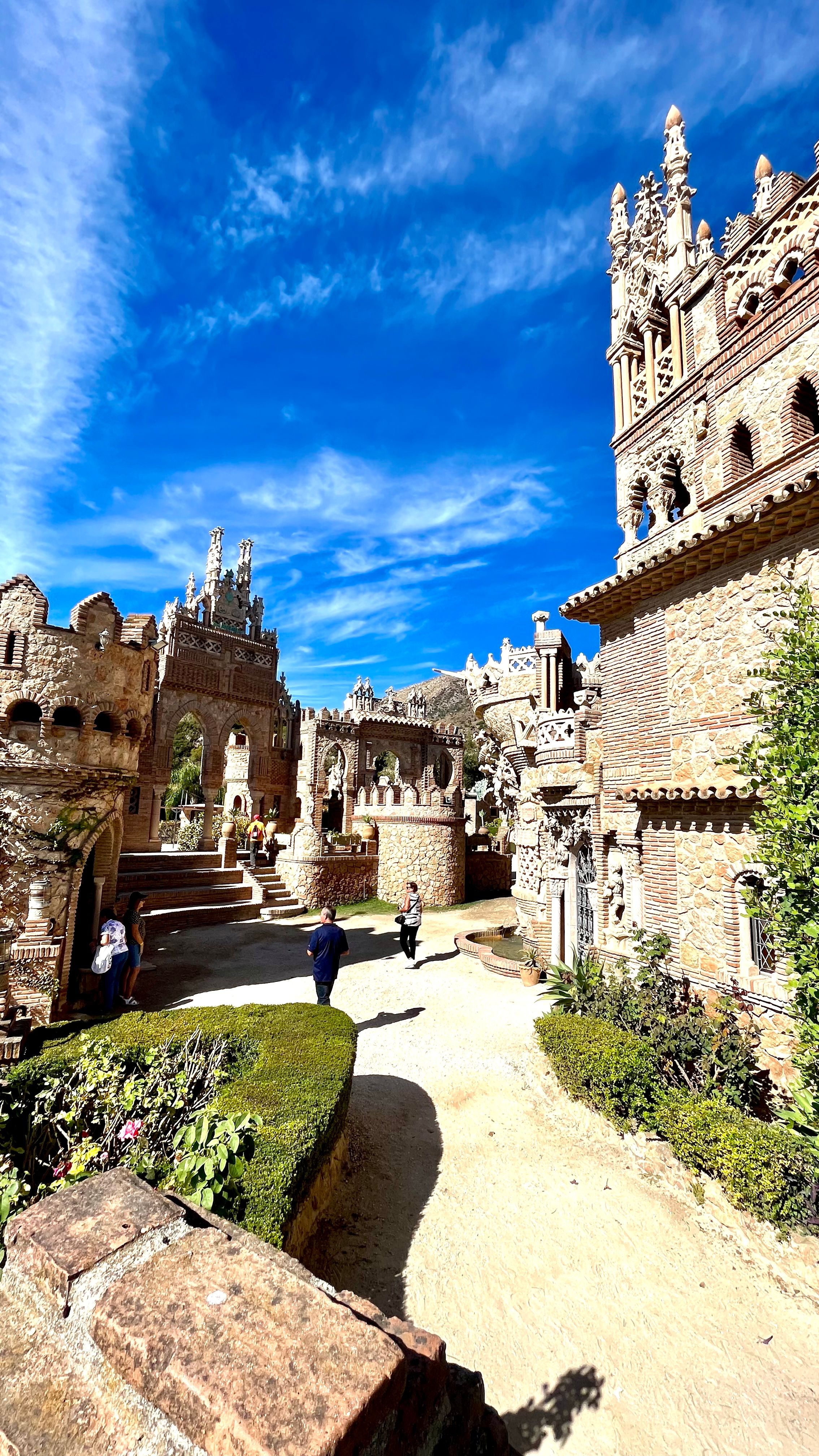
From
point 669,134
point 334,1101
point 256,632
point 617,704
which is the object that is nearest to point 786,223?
point 669,134

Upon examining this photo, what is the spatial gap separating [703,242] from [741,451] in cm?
604

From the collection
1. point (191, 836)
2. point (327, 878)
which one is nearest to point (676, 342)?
point (327, 878)

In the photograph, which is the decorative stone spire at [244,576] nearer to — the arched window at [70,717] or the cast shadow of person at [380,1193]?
the arched window at [70,717]

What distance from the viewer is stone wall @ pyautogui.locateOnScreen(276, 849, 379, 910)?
21438 millimetres

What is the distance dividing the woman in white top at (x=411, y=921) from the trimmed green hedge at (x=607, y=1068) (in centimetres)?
658

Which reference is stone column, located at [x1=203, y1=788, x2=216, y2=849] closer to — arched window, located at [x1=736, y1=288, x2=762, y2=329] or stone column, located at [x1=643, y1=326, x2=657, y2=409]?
stone column, located at [x1=643, y1=326, x2=657, y2=409]

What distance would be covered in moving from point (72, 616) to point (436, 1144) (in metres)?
9.76

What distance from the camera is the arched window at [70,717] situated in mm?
10211

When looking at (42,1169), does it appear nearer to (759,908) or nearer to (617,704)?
(759,908)

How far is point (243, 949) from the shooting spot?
1579 centimetres

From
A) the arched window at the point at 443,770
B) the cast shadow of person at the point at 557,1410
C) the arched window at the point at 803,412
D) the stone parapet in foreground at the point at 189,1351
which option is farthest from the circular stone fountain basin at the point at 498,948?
the arched window at the point at 443,770

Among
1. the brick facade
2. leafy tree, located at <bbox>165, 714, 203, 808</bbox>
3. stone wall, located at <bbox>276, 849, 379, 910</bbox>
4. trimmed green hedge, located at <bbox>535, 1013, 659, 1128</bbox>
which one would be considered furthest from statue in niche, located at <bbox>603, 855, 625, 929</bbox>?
leafy tree, located at <bbox>165, 714, 203, 808</bbox>

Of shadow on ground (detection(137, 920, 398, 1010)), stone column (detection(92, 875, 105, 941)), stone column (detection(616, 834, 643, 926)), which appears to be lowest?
shadow on ground (detection(137, 920, 398, 1010))

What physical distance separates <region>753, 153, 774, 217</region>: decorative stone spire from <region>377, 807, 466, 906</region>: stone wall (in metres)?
19.1
